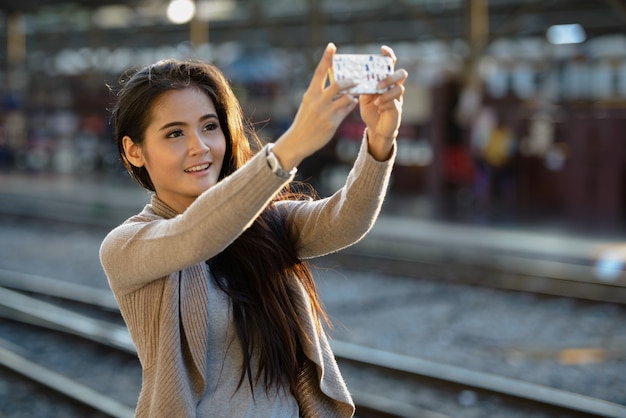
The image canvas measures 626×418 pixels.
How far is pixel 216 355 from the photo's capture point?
6.44 ft

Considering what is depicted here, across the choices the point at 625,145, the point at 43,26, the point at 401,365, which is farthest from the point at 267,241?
the point at 43,26

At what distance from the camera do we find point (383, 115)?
6.27ft

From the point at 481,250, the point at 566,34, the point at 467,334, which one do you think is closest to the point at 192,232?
the point at 467,334

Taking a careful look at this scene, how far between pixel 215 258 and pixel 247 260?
76 millimetres

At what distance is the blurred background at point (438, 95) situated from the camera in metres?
15.3

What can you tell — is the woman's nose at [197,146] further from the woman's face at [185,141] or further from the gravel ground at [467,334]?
the gravel ground at [467,334]

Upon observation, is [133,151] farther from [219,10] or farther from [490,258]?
[219,10]

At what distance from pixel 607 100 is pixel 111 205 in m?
9.28

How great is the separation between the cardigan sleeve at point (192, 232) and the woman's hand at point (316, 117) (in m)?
0.05

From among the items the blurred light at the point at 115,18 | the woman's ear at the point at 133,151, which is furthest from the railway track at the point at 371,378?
the blurred light at the point at 115,18

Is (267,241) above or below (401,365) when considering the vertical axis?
above

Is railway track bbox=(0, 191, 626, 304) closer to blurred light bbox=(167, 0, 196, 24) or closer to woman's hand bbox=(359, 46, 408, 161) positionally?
woman's hand bbox=(359, 46, 408, 161)

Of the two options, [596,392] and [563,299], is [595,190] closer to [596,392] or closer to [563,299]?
[563,299]

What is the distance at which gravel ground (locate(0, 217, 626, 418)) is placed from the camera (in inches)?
240
